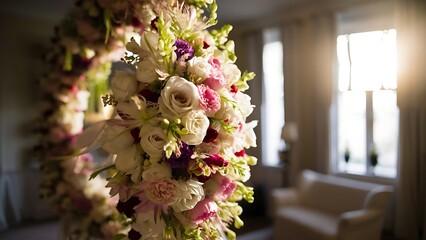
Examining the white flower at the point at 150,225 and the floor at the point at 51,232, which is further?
the floor at the point at 51,232

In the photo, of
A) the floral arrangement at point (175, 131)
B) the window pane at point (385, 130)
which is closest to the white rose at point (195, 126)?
the floral arrangement at point (175, 131)

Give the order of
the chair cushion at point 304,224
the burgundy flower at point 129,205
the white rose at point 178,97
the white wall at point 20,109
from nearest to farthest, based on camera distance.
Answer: the white rose at point 178,97 < the burgundy flower at point 129,205 < the chair cushion at point 304,224 < the white wall at point 20,109

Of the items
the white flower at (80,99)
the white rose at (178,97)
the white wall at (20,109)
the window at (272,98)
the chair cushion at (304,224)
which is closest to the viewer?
the white rose at (178,97)

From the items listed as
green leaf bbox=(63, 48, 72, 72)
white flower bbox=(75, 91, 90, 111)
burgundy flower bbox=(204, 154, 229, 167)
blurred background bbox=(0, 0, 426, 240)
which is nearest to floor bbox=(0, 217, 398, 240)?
blurred background bbox=(0, 0, 426, 240)

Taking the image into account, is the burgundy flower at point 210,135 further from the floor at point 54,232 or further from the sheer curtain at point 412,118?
the sheer curtain at point 412,118

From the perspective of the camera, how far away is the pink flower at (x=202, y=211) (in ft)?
2.70

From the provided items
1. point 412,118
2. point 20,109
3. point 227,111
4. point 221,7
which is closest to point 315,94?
point 412,118

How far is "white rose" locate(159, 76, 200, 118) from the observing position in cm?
75

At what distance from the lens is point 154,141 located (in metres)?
0.76

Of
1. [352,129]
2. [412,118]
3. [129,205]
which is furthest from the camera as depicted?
[352,129]

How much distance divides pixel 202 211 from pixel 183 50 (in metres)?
0.41

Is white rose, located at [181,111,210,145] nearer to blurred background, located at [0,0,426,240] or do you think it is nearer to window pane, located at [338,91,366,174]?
blurred background, located at [0,0,426,240]

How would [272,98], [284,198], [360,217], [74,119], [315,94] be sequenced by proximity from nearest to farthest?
1. [74,119]
2. [360,217]
3. [284,198]
4. [315,94]
5. [272,98]

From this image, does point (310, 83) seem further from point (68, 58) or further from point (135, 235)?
point (135, 235)
